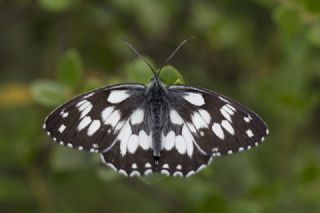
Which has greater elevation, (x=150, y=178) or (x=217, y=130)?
(x=217, y=130)

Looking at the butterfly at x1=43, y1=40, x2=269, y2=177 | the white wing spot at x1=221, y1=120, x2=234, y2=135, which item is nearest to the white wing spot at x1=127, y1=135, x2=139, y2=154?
the butterfly at x1=43, y1=40, x2=269, y2=177

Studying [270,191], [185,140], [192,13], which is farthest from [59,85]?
[192,13]

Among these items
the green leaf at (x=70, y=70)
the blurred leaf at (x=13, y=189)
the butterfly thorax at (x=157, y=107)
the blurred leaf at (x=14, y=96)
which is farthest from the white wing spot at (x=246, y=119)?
the blurred leaf at (x=14, y=96)

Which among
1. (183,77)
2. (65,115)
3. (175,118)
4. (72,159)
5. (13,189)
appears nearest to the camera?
(65,115)

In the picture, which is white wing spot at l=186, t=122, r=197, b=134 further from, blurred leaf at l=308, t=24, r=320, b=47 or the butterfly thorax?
blurred leaf at l=308, t=24, r=320, b=47

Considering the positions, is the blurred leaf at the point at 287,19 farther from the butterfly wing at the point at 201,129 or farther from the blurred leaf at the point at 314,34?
the butterfly wing at the point at 201,129

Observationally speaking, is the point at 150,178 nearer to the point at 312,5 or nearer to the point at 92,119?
the point at 92,119

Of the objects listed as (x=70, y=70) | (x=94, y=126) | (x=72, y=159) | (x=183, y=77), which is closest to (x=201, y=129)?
(x=94, y=126)

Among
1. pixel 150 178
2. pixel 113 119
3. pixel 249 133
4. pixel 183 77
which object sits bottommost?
pixel 150 178
